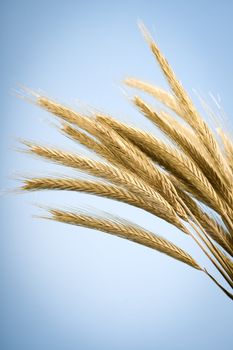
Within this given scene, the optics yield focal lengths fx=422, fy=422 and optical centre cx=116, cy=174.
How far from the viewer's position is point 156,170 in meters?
3.14

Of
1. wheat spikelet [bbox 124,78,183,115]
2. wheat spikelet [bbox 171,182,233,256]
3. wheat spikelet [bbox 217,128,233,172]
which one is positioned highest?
wheat spikelet [bbox 124,78,183,115]

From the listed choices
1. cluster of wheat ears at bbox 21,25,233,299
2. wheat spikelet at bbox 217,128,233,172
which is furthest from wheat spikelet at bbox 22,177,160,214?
wheat spikelet at bbox 217,128,233,172

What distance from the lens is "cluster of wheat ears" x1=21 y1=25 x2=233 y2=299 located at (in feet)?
10.2

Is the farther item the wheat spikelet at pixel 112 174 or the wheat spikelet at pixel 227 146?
the wheat spikelet at pixel 227 146

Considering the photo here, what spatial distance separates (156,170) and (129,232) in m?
0.55

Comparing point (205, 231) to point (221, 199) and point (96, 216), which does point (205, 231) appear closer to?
point (221, 199)

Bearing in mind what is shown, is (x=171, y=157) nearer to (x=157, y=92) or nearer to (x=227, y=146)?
(x=227, y=146)

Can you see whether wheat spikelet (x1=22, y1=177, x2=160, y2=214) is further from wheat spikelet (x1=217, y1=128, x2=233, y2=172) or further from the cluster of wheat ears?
wheat spikelet (x1=217, y1=128, x2=233, y2=172)

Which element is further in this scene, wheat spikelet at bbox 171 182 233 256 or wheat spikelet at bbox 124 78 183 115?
wheat spikelet at bbox 124 78 183 115

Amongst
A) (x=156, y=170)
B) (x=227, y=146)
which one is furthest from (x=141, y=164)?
(x=227, y=146)

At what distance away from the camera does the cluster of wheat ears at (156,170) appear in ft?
10.2

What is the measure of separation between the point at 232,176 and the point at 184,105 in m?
0.67

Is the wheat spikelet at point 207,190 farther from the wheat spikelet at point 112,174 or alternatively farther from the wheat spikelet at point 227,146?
the wheat spikelet at point 112,174

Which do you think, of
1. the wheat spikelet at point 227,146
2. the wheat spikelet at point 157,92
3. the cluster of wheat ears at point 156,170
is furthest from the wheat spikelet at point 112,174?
the wheat spikelet at point 157,92
